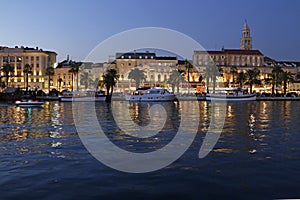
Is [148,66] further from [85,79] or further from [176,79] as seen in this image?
[85,79]

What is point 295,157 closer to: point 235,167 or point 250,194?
point 235,167

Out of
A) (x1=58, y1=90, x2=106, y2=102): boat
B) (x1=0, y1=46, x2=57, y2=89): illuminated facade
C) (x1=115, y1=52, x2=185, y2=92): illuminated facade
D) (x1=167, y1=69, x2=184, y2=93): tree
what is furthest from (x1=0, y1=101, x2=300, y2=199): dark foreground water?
(x1=115, y1=52, x2=185, y2=92): illuminated facade

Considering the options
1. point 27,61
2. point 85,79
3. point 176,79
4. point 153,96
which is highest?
point 27,61

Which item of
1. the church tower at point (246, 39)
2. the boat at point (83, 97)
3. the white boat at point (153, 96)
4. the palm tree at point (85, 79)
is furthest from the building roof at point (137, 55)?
the white boat at point (153, 96)

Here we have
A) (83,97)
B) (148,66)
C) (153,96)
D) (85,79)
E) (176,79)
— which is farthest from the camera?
(148,66)

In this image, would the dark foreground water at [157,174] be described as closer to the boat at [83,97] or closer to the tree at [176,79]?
the boat at [83,97]

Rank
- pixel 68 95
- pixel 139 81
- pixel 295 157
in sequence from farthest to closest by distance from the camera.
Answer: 1. pixel 139 81
2. pixel 68 95
3. pixel 295 157

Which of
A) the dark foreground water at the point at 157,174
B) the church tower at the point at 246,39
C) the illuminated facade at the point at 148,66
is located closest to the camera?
the dark foreground water at the point at 157,174

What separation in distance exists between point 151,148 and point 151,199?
756cm

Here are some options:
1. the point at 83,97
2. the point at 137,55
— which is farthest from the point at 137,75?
the point at 83,97

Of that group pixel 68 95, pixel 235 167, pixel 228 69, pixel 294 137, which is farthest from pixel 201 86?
pixel 235 167

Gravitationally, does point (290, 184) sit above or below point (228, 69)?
below

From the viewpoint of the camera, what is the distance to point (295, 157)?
47.0 feet

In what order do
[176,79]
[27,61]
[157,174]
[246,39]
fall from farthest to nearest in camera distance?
1. [246,39]
2. [27,61]
3. [176,79]
4. [157,174]
